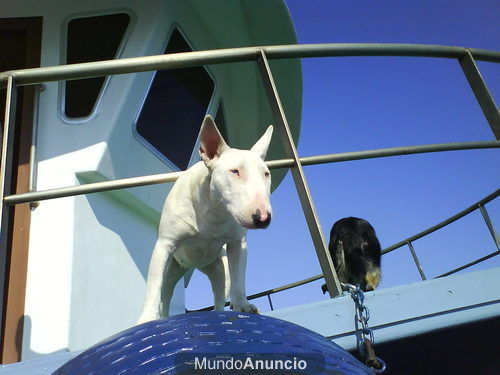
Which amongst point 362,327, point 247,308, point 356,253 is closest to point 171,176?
point 247,308

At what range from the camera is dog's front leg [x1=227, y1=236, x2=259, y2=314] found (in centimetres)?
169

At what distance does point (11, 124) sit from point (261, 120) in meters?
3.48

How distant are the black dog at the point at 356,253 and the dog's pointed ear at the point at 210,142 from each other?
2644 mm

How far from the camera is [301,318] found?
1553 mm

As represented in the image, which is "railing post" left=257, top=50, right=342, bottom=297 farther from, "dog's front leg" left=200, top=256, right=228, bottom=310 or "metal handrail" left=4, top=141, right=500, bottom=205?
"dog's front leg" left=200, top=256, right=228, bottom=310

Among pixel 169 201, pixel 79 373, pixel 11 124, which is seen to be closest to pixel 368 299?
pixel 169 201

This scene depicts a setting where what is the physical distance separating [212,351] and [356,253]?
11.5 feet

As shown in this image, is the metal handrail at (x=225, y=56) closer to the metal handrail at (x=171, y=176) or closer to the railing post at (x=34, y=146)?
the metal handrail at (x=171, y=176)

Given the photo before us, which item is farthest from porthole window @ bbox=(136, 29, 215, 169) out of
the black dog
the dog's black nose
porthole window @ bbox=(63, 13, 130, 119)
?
the dog's black nose

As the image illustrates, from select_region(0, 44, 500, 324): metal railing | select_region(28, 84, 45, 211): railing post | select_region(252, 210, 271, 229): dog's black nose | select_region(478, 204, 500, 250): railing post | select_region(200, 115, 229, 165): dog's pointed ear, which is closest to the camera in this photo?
select_region(252, 210, 271, 229): dog's black nose

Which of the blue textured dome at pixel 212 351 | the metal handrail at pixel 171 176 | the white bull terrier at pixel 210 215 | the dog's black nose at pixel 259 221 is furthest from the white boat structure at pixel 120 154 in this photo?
the blue textured dome at pixel 212 351

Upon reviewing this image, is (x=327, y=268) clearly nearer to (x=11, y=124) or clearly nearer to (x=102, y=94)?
(x=11, y=124)

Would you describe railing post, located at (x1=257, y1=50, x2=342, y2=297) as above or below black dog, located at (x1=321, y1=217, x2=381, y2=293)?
below

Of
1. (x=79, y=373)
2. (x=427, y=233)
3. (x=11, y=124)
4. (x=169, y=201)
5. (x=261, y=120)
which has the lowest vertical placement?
(x=79, y=373)
